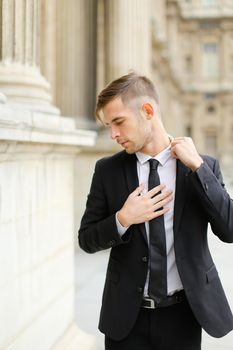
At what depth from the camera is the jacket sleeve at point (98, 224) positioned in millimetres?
1958

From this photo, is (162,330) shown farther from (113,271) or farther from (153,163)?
(153,163)

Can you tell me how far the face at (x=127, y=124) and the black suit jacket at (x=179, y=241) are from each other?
16 centimetres

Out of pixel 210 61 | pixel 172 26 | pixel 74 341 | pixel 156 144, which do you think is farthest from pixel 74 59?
pixel 210 61

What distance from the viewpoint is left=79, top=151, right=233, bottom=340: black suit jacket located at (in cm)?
190

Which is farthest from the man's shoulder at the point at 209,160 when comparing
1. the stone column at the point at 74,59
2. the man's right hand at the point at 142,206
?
the stone column at the point at 74,59

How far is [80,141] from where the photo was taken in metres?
3.89

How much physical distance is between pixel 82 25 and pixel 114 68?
3.09 feet

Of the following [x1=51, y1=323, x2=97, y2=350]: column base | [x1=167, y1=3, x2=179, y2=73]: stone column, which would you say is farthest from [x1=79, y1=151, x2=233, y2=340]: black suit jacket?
[x1=167, y1=3, x2=179, y2=73]: stone column

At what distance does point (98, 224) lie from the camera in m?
2.01

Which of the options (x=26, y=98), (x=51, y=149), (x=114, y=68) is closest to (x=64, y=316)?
(x=51, y=149)

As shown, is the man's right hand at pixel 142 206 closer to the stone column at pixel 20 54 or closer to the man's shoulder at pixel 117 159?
the man's shoulder at pixel 117 159

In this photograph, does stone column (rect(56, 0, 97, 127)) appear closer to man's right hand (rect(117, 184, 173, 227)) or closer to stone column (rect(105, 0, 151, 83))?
stone column (rect(105, 0, 151, 83))

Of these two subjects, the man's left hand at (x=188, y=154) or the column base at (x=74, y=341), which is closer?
the man's left hand at (x=188, y=154)

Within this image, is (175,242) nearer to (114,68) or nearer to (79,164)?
(79,164)
